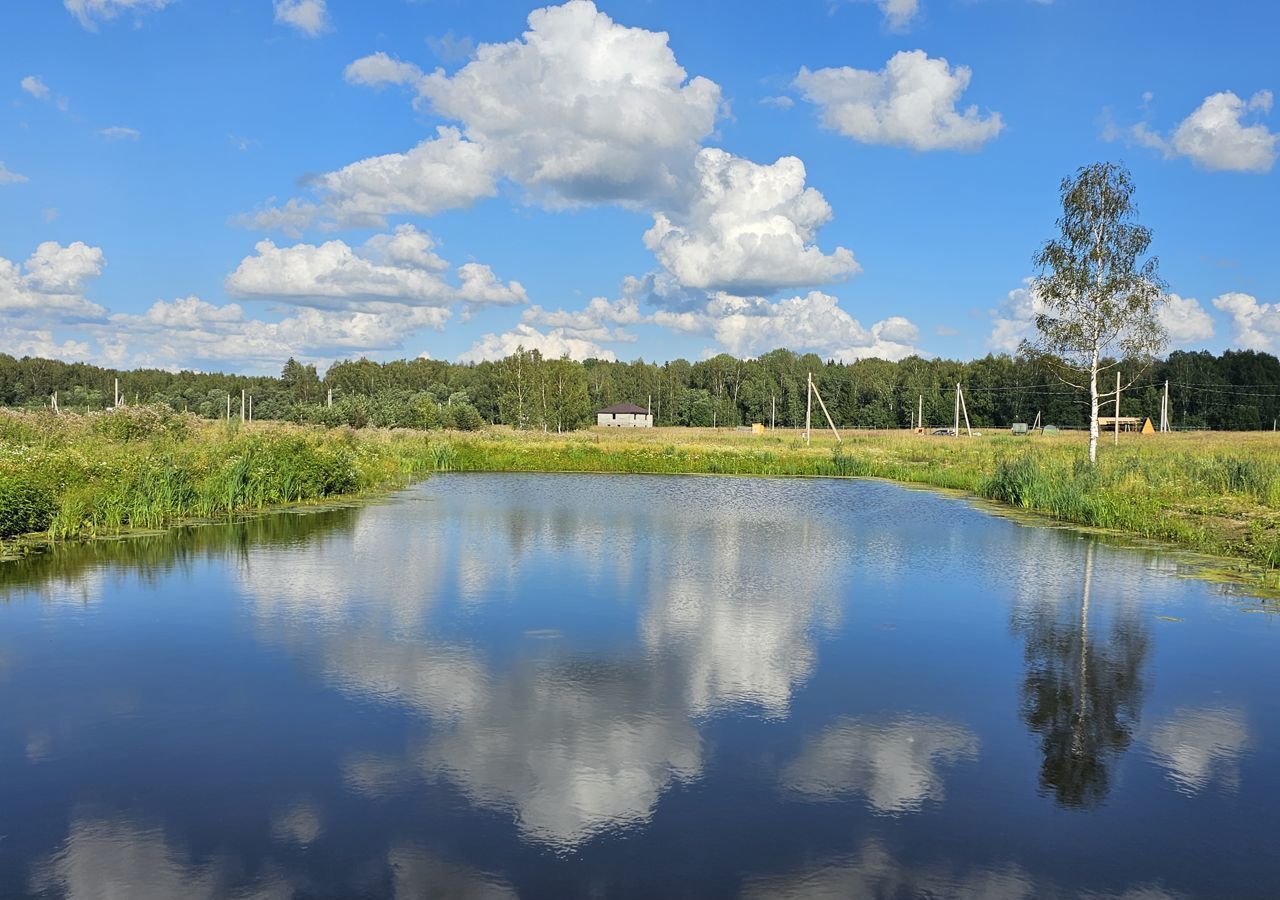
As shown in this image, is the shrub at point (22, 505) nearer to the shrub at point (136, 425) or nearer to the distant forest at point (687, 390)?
the shrub at point (136, 425)

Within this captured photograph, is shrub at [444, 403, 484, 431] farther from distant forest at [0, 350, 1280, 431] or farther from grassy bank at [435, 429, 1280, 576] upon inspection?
grassy bank at [435, 429, 1280, 576]

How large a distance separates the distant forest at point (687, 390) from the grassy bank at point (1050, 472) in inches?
981

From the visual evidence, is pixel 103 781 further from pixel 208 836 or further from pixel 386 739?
pixel 386 739

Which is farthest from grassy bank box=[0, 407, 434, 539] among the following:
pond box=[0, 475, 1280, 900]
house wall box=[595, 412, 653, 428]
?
house wall box=[595, 412, 653, 428]

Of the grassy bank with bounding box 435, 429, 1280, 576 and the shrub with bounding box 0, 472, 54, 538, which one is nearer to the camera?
the shrub with bounding box 0, 472, 54, 538

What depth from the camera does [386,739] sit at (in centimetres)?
726

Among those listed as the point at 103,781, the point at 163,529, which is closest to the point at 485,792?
the point at 103,781

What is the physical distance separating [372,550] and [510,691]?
30.2 ft

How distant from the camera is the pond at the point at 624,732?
17.9 feet

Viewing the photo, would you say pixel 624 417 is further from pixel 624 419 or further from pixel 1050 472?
pixel 1050 472

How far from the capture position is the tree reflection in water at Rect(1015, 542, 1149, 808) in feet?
23.0

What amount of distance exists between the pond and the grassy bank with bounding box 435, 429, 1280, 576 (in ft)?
19.3

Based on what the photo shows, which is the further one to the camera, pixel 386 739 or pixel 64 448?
pixel 64 448

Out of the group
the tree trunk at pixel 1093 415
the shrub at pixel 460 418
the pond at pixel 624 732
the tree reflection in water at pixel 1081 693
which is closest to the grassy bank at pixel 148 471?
the pond at pixel 624 732
